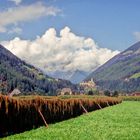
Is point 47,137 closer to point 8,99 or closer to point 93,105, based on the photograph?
point 8,99

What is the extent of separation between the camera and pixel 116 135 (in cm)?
2423

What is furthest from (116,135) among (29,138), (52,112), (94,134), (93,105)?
(93,105)

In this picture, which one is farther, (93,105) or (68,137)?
(93,105)

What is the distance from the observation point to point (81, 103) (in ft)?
188

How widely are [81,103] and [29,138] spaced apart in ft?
115

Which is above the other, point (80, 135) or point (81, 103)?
point (81, 103)

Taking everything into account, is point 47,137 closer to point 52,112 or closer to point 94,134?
point 94,134

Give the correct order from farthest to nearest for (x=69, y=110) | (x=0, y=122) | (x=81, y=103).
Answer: (x=81, y=103) → (x=69, y=110) → (x=0, y=122)

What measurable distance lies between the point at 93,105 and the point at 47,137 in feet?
157

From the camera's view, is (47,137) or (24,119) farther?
(24,119)

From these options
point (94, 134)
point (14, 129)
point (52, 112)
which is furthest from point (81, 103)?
point (94, 134)

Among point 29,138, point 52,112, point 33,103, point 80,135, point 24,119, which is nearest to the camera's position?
point 29,138

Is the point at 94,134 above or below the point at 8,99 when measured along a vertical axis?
below

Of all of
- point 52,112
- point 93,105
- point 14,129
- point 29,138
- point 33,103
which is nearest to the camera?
A: point 29,138
